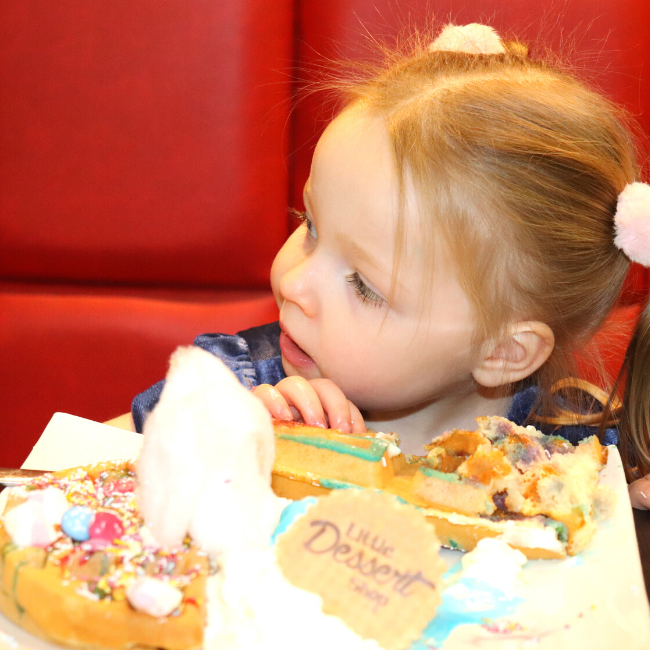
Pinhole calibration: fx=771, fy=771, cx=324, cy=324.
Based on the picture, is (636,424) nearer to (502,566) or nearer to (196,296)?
(502,566)

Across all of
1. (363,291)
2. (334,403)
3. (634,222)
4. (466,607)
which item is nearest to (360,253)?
(363,291)

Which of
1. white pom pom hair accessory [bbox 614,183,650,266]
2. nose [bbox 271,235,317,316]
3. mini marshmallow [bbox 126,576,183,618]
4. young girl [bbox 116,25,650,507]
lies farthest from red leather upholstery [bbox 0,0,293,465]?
mini marshmallow [bbox 126,576,183,618]

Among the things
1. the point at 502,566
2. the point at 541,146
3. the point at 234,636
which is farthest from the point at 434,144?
the point at 234,636

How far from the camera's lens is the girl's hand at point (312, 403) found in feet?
2.83

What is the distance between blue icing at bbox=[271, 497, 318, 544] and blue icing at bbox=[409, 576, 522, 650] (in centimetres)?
12

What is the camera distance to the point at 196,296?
1.49 metres

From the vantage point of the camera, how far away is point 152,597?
1.53 ft

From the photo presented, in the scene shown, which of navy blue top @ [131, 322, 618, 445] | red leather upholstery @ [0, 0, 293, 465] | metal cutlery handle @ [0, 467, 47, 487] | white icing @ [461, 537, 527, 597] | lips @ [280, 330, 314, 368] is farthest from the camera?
red leather upholstery @ [0, 0, 293, 465]

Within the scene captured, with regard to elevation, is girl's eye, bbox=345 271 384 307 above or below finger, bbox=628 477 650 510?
above

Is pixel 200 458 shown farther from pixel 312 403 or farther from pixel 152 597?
pixel 312 403

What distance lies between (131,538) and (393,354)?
453 mm

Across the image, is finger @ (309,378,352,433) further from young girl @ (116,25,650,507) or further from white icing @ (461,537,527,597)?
white icing @ (461,537,527,597)

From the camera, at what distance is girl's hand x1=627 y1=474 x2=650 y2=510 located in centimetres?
86

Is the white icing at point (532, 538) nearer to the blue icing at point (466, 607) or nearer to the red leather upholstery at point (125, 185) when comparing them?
the blue icing at point (466, 607)
